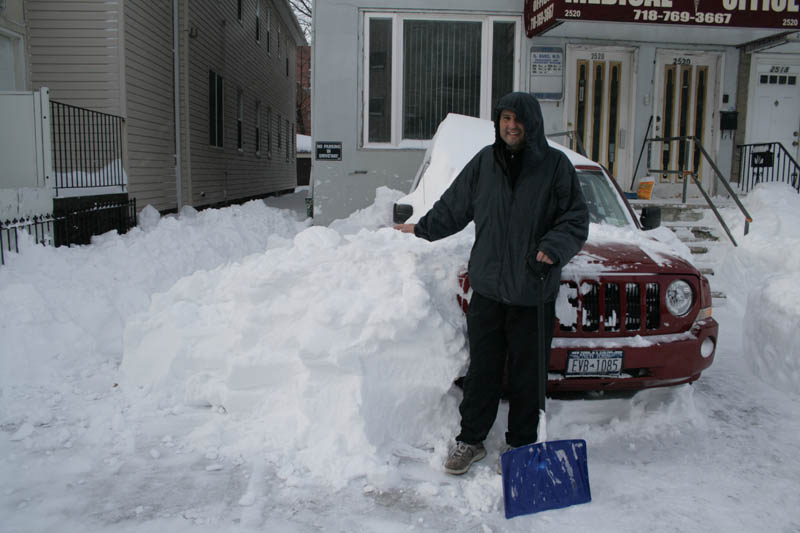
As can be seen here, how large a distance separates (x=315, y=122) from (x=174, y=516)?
9.25 meters

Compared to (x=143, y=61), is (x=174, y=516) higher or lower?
lower

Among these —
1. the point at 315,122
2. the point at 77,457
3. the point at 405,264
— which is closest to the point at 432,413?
the point at 405,264

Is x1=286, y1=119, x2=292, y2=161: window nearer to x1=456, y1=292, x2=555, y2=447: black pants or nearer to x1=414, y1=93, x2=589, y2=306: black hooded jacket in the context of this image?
x1=414, y1=93, x2=589, y2=306: black hooded jacket

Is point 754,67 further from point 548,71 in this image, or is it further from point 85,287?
point 85,287

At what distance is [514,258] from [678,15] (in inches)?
333

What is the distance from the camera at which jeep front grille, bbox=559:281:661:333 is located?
12.6ft

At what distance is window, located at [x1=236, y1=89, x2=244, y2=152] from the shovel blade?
1811 centimetres

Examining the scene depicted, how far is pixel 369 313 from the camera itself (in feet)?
13.0

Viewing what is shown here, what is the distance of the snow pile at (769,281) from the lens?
A: 5.26 m

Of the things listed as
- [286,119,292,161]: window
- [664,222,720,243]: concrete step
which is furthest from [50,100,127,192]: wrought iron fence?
[286,119,292,161]: window

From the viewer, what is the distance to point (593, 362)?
12.4 ft

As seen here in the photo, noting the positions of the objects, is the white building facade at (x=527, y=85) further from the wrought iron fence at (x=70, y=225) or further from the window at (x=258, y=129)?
the window at (x=258, y=129)

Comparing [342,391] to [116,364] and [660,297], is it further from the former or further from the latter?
[116,364]

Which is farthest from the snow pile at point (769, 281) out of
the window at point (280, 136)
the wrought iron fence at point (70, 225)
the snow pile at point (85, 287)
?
the window at point (280, 136)
